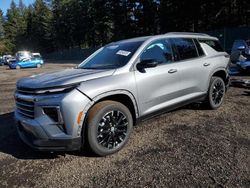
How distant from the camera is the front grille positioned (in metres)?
4.24

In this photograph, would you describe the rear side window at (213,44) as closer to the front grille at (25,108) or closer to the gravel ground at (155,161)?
the gravel ground at (155,161)

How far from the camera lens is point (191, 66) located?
233 inches

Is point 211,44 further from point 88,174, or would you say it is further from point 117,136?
point 88,174

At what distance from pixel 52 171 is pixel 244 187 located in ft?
8.15

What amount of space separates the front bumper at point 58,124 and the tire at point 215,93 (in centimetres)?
335

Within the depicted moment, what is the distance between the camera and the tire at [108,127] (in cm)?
429

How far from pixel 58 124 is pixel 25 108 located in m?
0.68

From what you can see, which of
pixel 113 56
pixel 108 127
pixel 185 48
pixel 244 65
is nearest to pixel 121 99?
pixel 108 127

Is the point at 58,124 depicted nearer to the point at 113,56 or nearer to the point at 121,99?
the point at 121,99

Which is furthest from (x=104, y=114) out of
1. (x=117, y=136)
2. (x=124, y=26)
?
(x=124, y=26)

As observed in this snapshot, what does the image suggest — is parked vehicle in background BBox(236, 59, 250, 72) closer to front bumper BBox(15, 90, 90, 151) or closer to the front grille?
front bumper BBox(15, 90, 90, 151)

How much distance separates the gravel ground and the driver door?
1.88 ft

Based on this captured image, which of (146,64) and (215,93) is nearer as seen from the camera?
(146,64)

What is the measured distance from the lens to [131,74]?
4.82m
